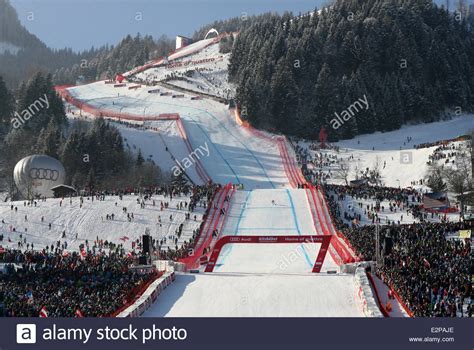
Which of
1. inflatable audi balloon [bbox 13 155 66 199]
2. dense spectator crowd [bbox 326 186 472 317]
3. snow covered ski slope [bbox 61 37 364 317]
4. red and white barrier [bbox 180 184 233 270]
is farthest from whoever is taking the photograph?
inflatable audi balloon [bbox 13 155 66 199]

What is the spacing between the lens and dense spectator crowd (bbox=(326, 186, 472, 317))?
21844 mm

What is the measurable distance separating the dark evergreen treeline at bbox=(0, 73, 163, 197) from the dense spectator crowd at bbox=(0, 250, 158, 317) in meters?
26.4

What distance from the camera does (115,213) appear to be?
43.7 m

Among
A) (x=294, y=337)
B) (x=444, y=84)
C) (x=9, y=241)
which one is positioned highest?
(x=444, y=84)

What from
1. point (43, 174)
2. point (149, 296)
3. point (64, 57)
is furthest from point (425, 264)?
point (64, 57)

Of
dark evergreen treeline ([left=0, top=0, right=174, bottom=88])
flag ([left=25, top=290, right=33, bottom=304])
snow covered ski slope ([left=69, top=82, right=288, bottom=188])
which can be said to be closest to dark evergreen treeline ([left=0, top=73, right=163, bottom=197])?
snow covered ski slope ([left=69, top=82, right=288, bottom=188])

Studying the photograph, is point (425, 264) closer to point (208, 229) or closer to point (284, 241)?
point (284, 241)

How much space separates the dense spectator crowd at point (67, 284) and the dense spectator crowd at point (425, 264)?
9027 mm

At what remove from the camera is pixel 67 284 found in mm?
26578

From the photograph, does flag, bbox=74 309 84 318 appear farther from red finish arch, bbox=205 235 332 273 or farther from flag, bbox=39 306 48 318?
red finish arch, bbox=205 235 332 273

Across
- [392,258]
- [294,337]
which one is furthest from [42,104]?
[294,337]

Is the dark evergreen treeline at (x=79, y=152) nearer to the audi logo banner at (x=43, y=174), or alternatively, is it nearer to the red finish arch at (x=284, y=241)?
the audi logo banner at (x=43, y=174)

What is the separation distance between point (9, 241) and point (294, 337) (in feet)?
96.2

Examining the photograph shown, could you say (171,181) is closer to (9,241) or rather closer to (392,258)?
(9,241)
